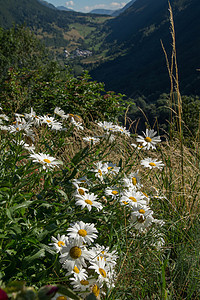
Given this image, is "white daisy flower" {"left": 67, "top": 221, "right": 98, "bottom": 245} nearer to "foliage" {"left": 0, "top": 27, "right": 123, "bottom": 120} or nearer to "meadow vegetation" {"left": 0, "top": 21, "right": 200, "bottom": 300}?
"meadow vegetation" {"left": 0, "top": 21, "right": 200, "bottom": 300}

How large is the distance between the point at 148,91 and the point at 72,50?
310ft

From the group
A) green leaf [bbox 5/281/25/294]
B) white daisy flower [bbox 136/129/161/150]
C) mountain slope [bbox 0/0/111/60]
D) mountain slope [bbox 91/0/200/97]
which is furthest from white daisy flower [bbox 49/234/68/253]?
mountain slope [bbox 0/0/111/60]

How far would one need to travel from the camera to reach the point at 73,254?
1001 millimetres

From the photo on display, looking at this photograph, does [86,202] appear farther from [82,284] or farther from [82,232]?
[82,284]

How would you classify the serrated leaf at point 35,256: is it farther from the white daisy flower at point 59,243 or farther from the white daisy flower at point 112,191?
the white daisy flower at point 112,191

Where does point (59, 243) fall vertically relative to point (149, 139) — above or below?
below

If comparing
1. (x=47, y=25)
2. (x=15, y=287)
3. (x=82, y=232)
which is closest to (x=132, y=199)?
(x=82, y=232)

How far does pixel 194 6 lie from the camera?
3792 inches

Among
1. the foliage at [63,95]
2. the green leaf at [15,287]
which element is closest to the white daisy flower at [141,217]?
the green leaf at [15,287]

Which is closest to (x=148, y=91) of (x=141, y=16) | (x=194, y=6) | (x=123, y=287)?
(x=194, y=6)

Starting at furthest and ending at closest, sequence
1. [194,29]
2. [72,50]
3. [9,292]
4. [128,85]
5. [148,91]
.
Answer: [72,50] < [194,29] < [128,85] < [148,91] < [9,292]

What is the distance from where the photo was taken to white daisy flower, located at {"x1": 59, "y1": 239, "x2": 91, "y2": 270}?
0.99 metres

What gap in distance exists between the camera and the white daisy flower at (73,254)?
990 mm

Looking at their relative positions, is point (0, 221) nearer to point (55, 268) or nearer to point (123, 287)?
point (55, 268)
